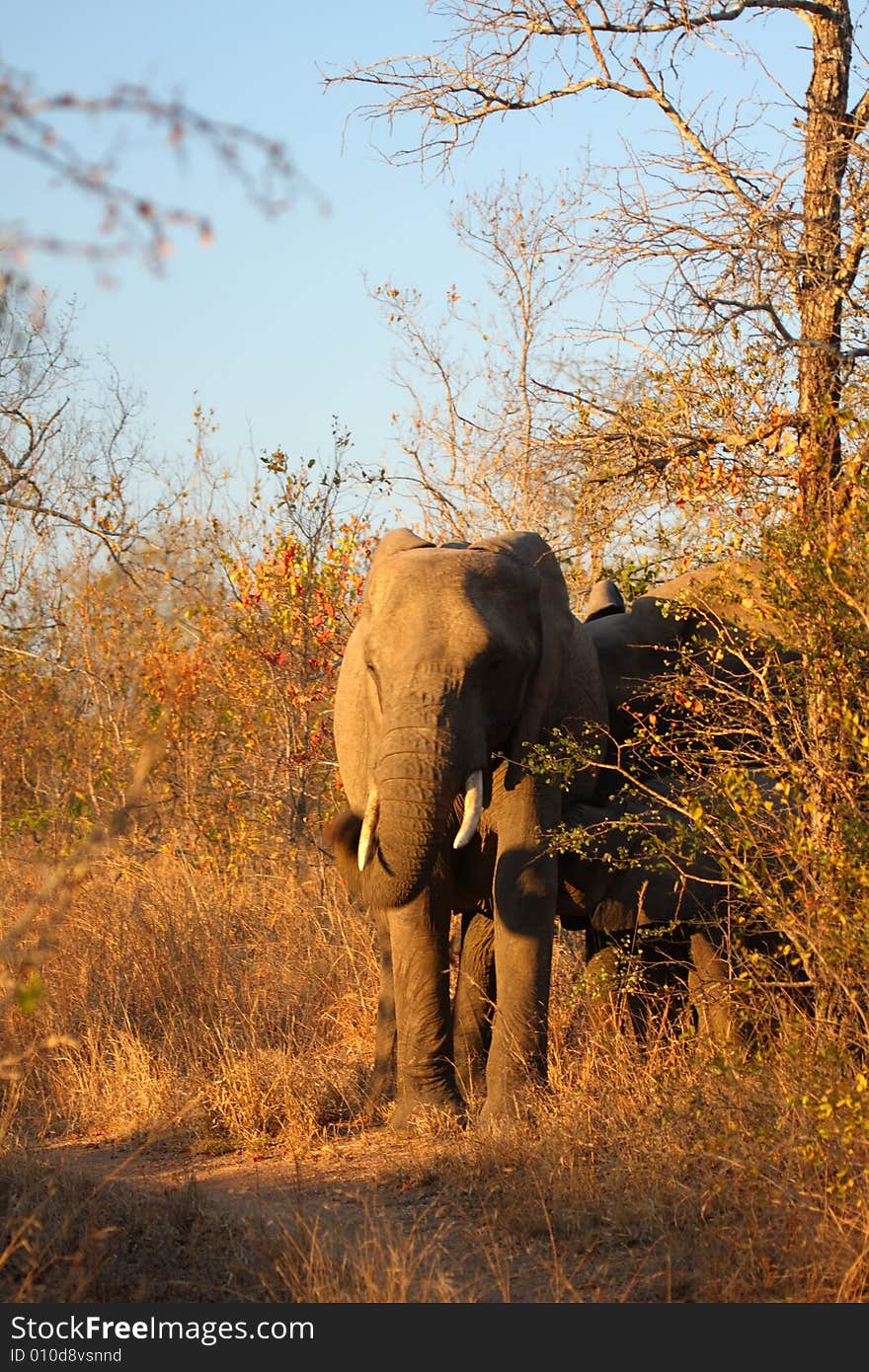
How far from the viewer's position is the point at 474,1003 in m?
8.73

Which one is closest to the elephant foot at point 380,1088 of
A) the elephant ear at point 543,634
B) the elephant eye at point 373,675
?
the elephant ear at point 543,634

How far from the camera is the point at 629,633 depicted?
30.7 feet

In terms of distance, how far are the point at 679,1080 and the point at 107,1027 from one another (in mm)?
3749

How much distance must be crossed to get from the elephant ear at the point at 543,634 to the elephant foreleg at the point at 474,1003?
1162 millimetres

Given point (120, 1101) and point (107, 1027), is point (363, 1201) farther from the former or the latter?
point (107, 1027)

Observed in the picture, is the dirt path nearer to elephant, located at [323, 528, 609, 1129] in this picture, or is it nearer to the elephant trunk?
elephant, located at [323, 528, 609, 1129]

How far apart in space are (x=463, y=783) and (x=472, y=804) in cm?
11

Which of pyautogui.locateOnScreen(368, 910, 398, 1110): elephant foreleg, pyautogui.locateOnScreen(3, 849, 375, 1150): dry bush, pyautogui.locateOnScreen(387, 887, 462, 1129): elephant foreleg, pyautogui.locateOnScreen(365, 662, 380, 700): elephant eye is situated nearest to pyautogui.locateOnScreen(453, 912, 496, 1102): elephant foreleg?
pyautogui.locateOnScreen(368, 910, 398, 1110): elephant foreleg

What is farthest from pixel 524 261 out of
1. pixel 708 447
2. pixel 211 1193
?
pixel 211 1193

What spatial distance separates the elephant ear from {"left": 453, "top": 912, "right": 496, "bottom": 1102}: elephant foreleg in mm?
1162

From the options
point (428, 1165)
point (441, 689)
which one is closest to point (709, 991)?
point (428, 1165)

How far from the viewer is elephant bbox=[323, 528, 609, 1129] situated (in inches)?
294

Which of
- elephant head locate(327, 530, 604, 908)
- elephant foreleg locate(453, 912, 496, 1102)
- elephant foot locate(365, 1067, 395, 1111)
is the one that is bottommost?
elephant foot locate(365, 1067, 395, 1111)

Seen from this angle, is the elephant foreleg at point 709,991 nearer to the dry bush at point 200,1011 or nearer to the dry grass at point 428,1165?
the dry grass at point 428,1165
